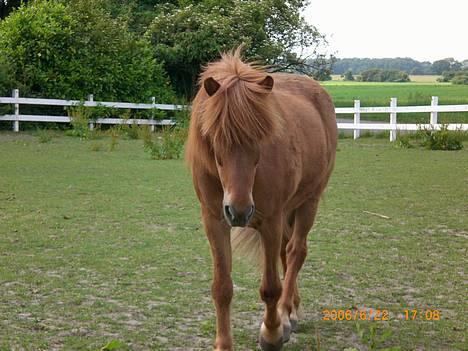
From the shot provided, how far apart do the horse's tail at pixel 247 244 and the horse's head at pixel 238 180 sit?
1.13 meters

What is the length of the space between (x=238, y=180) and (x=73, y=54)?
2158 cm

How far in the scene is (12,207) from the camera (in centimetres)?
867

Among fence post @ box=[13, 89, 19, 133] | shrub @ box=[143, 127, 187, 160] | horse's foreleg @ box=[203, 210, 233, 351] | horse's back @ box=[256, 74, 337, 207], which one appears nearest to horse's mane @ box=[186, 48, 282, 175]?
horse's back @ box=[256, 74, 337, 207]

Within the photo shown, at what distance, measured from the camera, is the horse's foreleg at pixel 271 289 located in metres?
3.97

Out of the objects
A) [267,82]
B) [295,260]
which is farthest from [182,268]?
[267,82]

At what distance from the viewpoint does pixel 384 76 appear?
240ft

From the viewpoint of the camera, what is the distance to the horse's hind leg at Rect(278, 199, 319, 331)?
447 centimetres

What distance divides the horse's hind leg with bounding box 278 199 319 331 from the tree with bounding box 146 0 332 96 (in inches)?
877

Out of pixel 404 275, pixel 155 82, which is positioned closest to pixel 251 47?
pixel 155 82

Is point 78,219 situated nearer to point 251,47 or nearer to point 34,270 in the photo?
point 34,270

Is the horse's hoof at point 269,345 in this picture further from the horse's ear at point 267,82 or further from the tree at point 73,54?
the tree at point 73,54

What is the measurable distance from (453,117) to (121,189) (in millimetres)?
16436

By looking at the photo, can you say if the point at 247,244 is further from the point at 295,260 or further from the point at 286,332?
the point at 286,332

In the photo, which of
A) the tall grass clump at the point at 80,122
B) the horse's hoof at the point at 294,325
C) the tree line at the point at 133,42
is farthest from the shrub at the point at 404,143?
the horse's hoof at the point at 294,325
